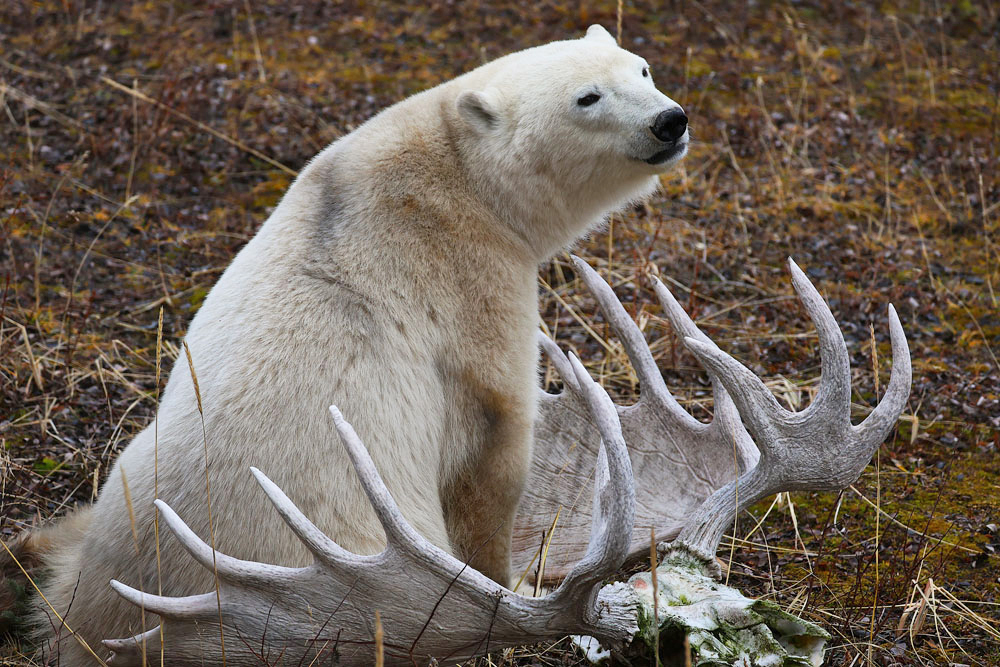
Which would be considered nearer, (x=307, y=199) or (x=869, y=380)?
(x=307, y=199)

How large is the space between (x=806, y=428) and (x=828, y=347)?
30 cm

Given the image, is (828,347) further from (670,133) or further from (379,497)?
(379,497)

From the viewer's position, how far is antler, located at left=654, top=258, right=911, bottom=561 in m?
3.13

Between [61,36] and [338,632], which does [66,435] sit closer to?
[338,632]

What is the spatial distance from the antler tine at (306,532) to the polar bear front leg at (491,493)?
76cm

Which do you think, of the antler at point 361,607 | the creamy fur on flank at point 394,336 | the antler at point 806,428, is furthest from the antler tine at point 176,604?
the antler at point 806,428

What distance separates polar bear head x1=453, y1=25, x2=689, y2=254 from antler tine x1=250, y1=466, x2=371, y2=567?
1.42 meters

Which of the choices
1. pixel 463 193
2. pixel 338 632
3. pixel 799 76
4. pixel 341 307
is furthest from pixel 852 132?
pixel 338 632

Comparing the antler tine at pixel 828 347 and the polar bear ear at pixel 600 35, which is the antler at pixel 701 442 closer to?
the antler tine at pixel 828 347

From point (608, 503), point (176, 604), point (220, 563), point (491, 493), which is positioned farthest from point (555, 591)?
point (176, 604)

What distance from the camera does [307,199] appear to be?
337 cm

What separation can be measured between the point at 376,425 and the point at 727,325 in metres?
3.38

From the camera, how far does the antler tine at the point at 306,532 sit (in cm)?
261

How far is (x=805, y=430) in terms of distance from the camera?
10.6 feet
